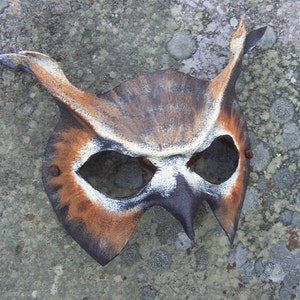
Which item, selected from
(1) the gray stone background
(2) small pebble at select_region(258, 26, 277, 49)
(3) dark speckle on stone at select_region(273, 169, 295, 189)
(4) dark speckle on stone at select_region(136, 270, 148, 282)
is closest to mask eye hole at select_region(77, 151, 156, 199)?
(1) the gray stone background

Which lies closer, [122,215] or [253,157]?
[122,215]

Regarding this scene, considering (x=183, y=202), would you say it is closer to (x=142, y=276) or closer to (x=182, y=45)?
(x=142, y=276)

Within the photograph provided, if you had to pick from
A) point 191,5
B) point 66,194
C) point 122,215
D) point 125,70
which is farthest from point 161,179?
point 191,5

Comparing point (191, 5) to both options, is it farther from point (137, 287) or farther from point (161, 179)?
point (137, 287)

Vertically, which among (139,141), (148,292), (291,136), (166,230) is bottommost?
(148,292)

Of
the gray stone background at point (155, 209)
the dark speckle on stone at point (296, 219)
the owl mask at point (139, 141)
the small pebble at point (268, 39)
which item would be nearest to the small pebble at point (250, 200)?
the gray stone background at point (155, 209)

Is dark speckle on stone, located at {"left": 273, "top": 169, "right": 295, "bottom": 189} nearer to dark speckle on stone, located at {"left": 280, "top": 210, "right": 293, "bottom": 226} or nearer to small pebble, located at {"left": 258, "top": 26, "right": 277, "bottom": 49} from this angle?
dark speckle on stone, located at {"left": 280, "top": 210, "right": 293, "bottom": 226}

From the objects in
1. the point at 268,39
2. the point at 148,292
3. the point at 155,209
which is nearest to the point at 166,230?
the point at 155,209
